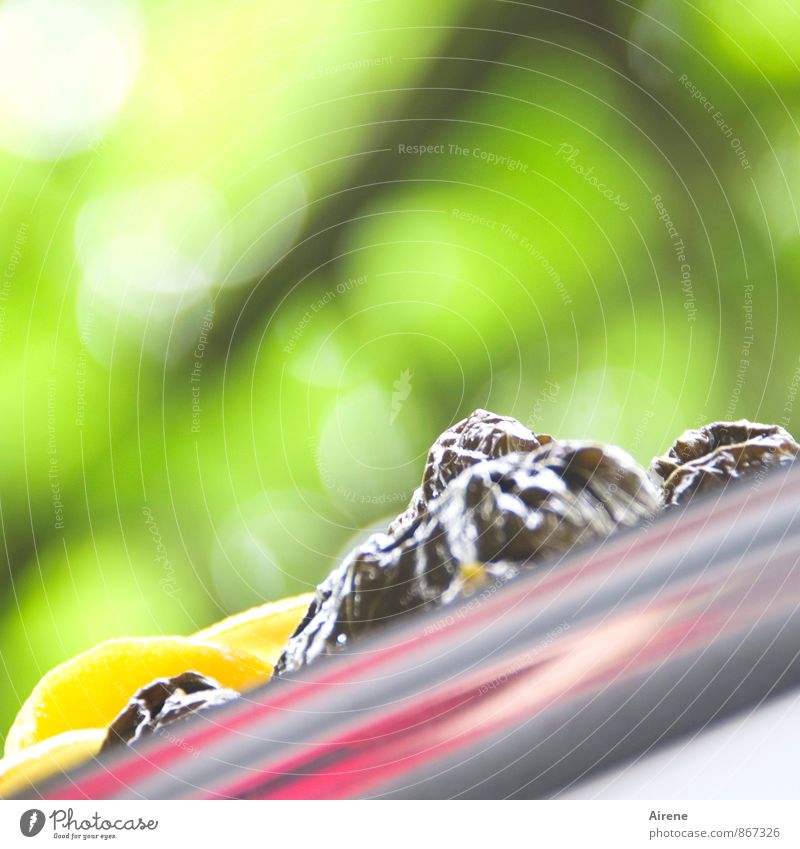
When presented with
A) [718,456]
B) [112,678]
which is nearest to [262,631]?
[112,678]

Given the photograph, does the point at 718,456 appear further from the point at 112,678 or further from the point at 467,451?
the point at 112,678

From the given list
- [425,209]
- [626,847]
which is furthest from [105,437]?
[626,847]

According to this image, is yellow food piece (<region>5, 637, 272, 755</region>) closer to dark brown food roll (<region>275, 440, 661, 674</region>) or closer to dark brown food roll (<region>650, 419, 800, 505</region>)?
dark brown food roll (<region>275, 440, 661, 674</region>)

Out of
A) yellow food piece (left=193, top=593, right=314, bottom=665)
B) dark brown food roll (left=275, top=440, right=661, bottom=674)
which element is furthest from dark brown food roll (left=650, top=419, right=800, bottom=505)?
yellow food piece (left=193, top=593, right=314, bottom=665)

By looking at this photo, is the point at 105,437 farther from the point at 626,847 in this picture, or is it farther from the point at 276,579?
the point at 626,847

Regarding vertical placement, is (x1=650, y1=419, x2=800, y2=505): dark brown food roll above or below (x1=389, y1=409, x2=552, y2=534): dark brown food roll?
below

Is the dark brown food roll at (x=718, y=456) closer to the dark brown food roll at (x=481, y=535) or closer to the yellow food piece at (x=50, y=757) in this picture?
the dark brown food roll at (x=481, y=535)

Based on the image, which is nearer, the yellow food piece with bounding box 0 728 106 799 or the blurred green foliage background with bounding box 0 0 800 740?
the yellow food piece with bounding box 0 728 106 799
